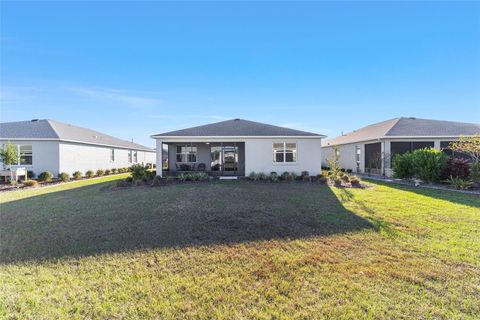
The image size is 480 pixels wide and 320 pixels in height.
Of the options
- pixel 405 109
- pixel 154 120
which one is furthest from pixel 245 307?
pixel 405 109

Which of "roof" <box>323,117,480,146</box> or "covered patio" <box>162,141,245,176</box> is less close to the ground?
"roof" <box>323,117,480,146</box>

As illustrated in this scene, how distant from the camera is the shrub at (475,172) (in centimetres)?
1173

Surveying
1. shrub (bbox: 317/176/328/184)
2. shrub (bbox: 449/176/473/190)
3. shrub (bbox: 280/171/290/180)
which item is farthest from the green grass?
shrub (bbox: 280/171/290/180)

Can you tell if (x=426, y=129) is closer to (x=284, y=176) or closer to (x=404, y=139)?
(x=404, y=139)

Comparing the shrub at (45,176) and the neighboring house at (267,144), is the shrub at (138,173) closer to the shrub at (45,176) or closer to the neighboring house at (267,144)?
the neighboring house at (267,144)

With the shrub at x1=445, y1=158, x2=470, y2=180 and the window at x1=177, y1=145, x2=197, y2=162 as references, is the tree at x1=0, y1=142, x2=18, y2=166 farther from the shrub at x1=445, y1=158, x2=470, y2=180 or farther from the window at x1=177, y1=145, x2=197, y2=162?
the shrub at x1=445, y1=158, x2=470, y2=180

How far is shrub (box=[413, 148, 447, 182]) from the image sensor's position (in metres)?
12.9

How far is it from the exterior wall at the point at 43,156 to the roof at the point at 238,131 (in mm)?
8951

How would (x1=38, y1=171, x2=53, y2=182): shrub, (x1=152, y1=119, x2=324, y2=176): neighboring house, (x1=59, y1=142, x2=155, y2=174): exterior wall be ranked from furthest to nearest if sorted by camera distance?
1. (x1=59, y1=142, x2=155, y2=174): exterior wall
2. (x1=38, y1=171, x2=53, y2=182): shrub
3. (x1=152, y1=119, x2=324, y2=176): neighboring house

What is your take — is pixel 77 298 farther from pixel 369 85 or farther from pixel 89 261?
pixel 369 85

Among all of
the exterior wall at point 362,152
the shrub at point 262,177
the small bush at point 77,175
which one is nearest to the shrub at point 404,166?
the exterior wall at point 362,152

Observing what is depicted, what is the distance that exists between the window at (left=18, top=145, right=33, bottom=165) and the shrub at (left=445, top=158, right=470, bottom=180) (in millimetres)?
28611

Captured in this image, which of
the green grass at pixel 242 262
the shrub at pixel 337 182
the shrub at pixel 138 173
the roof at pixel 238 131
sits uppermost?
the roof at pixel 238 131

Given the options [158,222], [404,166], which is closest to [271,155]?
[404,166]
